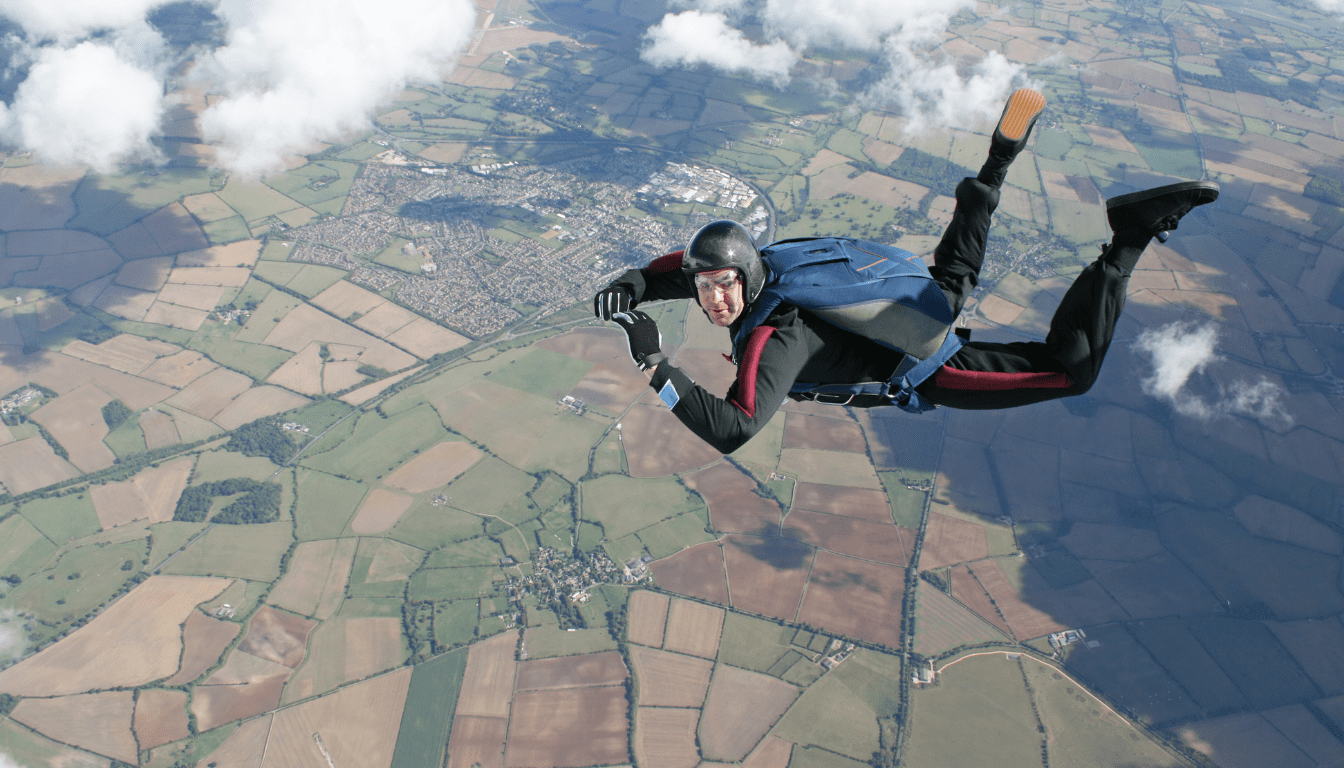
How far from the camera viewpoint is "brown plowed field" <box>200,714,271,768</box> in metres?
37.5

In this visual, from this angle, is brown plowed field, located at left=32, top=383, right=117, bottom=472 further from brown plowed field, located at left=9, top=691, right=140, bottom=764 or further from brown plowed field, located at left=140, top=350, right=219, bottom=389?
brown plowed field, located at left=9, top=691, right=140, bottom=764

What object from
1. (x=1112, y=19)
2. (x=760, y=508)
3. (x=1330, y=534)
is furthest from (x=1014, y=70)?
(x=760, y=508)

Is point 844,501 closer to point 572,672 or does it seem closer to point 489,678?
point 572,672

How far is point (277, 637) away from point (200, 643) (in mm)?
5011

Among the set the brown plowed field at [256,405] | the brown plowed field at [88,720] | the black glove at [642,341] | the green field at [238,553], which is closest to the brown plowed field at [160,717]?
the brown plowed field at [88,720]

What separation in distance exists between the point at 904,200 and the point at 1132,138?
4267cm

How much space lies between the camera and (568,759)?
36.4 meters

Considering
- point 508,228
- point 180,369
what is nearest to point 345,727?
point 180,369

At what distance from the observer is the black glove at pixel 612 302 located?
6.75 metres

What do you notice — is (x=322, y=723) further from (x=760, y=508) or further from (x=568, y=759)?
(x=760, y=508)

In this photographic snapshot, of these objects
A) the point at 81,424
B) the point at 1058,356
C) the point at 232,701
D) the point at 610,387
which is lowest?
the point at 232,701

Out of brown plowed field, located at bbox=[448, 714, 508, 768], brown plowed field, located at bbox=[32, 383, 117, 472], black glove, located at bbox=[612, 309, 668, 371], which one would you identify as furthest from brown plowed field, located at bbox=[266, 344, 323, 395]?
black glove, located at bbox=[612, 309, 668, 371]

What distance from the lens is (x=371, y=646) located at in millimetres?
42031

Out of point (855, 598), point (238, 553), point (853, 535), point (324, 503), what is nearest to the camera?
point (855, 598)
